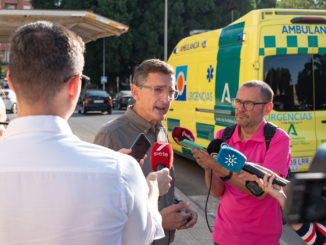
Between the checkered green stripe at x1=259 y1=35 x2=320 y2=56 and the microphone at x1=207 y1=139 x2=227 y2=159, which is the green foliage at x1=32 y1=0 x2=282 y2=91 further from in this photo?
the microphone at x1=207 y1=139 x2=227 y2=159

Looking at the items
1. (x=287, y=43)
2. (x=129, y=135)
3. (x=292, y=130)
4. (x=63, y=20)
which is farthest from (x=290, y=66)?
(x=129, y=135)

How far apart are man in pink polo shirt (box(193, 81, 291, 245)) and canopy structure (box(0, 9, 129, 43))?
8.06ft

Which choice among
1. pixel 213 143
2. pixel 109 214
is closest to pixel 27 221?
pixel 109 214

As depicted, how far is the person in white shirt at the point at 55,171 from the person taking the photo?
3.98 feet

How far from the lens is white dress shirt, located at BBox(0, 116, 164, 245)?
121 centimetres

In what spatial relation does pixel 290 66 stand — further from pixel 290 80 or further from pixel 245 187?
pixel 245 187

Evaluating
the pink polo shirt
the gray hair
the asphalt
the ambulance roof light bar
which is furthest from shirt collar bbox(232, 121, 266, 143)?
the ambulance roof light bar

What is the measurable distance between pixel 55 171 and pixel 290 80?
17.4ft

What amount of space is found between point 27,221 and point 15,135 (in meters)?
0.25

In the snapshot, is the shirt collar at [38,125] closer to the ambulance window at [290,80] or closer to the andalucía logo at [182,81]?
the ambulance window at [290,80]

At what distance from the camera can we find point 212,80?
7.10 m

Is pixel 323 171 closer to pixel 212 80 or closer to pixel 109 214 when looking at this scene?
pixel 109 214

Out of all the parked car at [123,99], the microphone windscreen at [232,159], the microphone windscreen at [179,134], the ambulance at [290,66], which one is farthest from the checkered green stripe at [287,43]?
the parked car at [123,99]

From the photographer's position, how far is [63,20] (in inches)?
185
